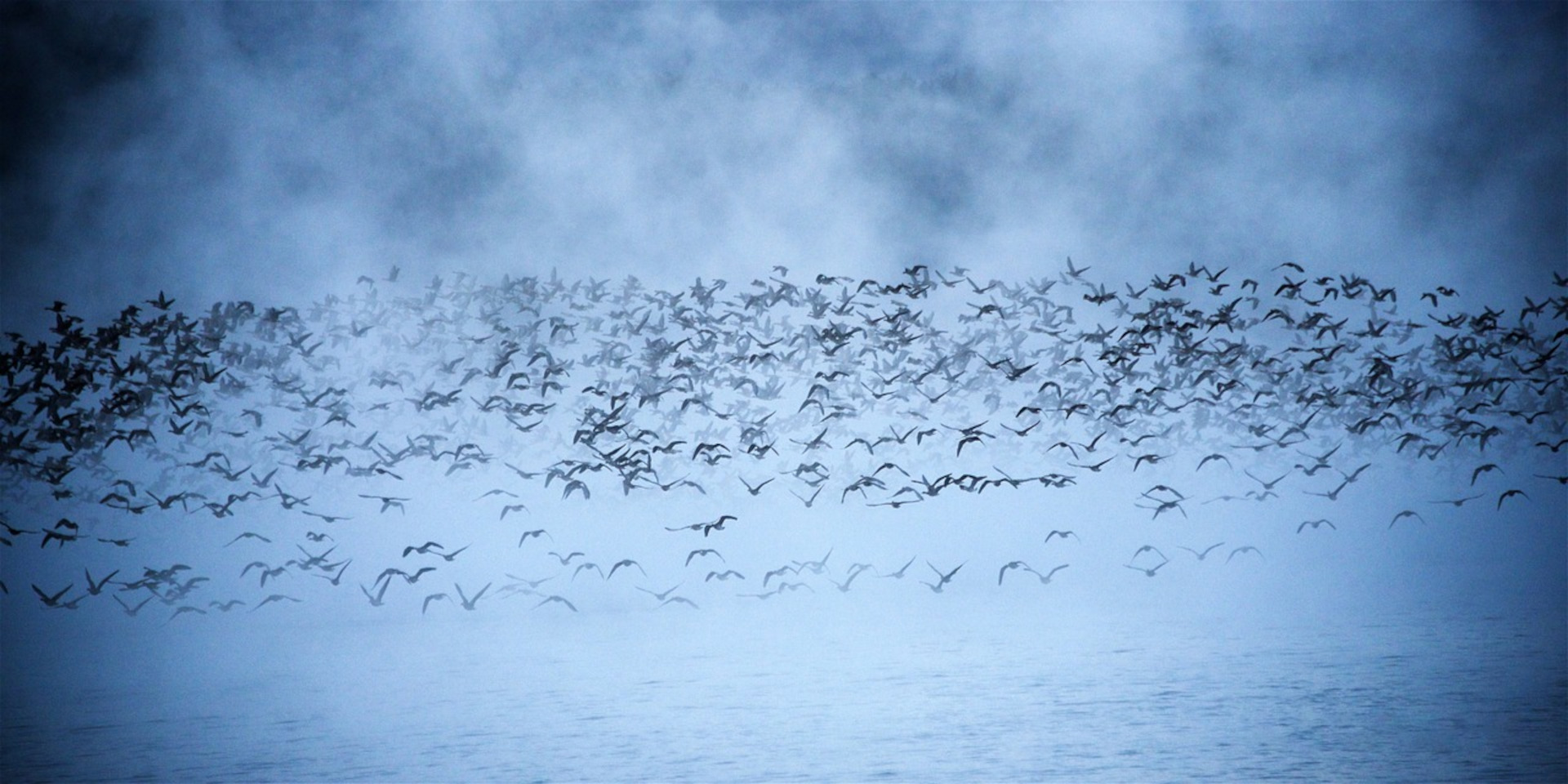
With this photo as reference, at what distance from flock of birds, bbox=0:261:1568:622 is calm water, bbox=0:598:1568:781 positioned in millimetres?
357

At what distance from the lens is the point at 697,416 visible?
6.20m

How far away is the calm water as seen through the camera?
3641mm

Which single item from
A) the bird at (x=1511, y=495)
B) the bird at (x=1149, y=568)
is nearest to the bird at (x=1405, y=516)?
the bird at (x=1511, y=495)

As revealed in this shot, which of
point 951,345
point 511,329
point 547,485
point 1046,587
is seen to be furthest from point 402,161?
point 1046,587

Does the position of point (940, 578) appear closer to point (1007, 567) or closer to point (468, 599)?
point (1007, 567)

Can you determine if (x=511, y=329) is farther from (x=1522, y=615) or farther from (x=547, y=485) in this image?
(x=1522, y=615)

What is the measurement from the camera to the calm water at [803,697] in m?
3.64

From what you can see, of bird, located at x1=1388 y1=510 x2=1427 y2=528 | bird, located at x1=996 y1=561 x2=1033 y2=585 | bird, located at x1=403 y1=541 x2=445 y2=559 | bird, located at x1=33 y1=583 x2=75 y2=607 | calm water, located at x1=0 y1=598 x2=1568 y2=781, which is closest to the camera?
calm water, located at x1=0 y1=598 x2=1568 y2=781

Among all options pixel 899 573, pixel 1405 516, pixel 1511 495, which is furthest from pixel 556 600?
pixel 1511 495

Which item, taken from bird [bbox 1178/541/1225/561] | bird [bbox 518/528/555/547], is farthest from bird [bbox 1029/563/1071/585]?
bird [bbox 518/528/555/547]

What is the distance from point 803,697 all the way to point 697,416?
212cm

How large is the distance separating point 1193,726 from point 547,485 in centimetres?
311

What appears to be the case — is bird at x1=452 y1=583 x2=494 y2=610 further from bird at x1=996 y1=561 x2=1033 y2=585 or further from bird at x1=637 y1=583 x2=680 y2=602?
bird at x1=996 y1=561 x2=1033 y2=585

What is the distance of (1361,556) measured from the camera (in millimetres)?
6059
